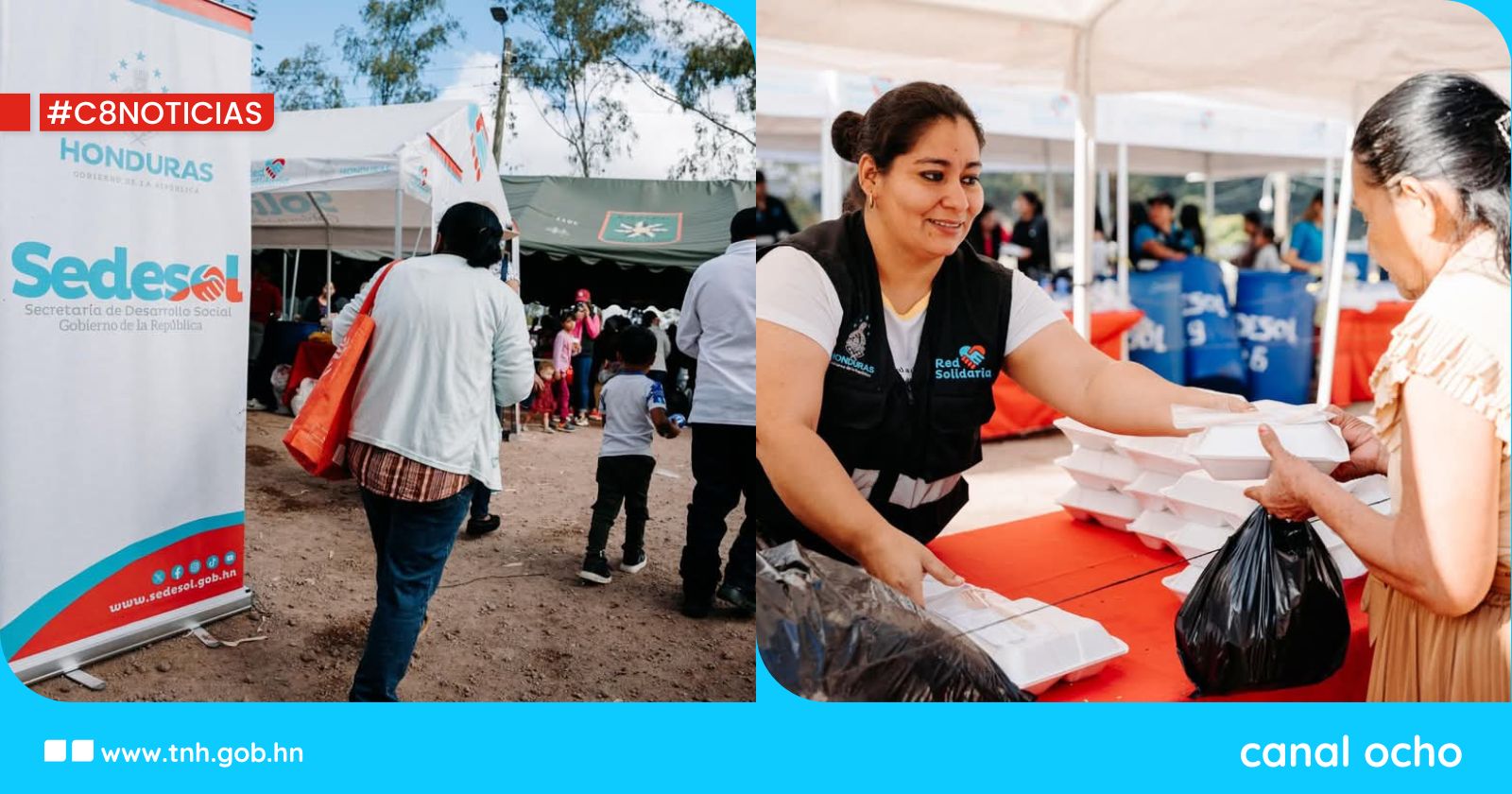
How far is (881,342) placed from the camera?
151cm

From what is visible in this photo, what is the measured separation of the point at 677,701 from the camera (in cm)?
163

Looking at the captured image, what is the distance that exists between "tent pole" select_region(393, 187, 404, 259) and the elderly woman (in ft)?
4.24

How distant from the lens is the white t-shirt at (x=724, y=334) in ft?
4.94

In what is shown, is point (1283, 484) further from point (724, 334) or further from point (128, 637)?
point (128, 637)

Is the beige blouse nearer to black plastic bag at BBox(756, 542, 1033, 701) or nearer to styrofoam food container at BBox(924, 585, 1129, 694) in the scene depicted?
styrofoam food container at BBox(924, 585, 1129, 694)

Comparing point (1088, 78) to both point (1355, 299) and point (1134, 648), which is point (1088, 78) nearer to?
point (1134, 648)

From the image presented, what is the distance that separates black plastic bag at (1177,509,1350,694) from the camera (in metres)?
1.47

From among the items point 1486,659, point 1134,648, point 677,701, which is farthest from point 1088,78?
point 677,701

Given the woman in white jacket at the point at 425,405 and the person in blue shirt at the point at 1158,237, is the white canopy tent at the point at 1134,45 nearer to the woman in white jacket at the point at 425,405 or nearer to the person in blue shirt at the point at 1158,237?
the woman in white jacket at the point at 425,405

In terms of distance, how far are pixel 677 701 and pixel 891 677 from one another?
0.34m

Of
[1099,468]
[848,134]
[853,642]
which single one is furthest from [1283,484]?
[848,134]

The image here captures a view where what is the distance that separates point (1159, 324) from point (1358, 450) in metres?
1.36

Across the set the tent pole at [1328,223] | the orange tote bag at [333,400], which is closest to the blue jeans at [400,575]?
the orange tote bag at [333,400]

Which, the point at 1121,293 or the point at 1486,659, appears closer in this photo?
the point at 1486,659
